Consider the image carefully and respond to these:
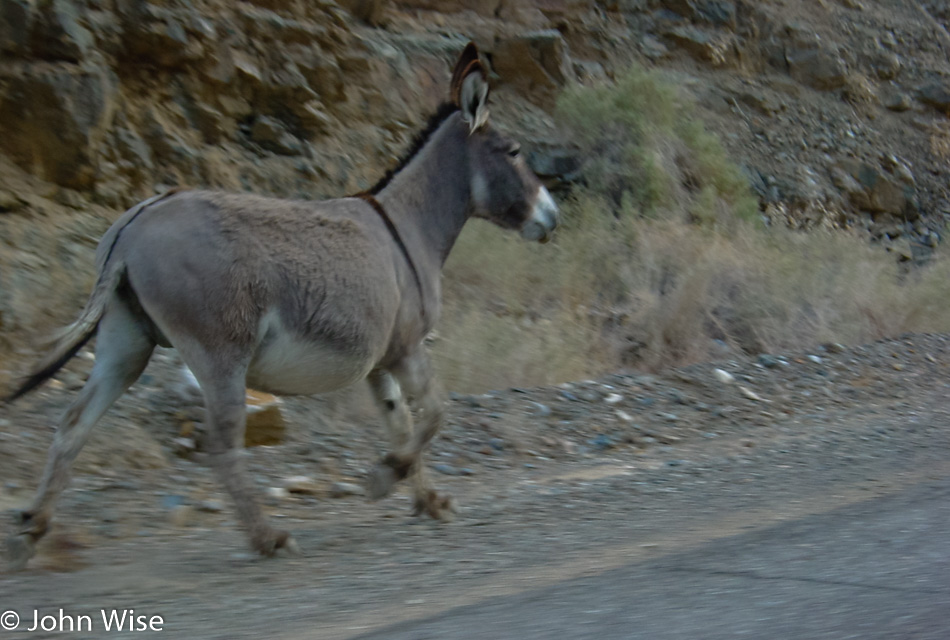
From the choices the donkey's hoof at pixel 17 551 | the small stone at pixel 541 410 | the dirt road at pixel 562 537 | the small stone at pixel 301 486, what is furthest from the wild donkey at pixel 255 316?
the small stone at pixel 541 410

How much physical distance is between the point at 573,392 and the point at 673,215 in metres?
7.83

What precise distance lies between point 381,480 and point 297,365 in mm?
806

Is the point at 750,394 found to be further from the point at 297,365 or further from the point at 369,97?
the point at 369,97

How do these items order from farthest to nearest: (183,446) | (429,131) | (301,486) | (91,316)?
1. (183,446)
2. (301,486)
3. (429,131)
4. (91,316)

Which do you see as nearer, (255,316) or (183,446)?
(255,316)

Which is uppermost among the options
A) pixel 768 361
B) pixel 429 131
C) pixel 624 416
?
pixel 429 131

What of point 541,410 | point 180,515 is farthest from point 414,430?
point 541,410

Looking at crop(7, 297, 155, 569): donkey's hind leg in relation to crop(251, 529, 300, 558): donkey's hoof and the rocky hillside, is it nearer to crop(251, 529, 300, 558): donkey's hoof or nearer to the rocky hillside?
crop(251, 529, 300, 558): donkey's hoof

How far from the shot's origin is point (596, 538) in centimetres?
534

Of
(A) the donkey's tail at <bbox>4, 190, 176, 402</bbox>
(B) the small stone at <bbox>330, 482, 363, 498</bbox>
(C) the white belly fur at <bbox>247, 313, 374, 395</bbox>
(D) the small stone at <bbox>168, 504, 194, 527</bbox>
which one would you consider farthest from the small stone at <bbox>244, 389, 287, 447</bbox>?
(A) the donkey's tail at <bbox>4, 190, 176, 402</bbox>

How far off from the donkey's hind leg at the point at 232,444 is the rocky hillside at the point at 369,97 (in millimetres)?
3579

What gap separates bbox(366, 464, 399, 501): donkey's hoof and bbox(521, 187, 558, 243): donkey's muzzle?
2047mm

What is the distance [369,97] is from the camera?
51.8 ft

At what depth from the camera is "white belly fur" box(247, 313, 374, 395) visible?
4867 mm
